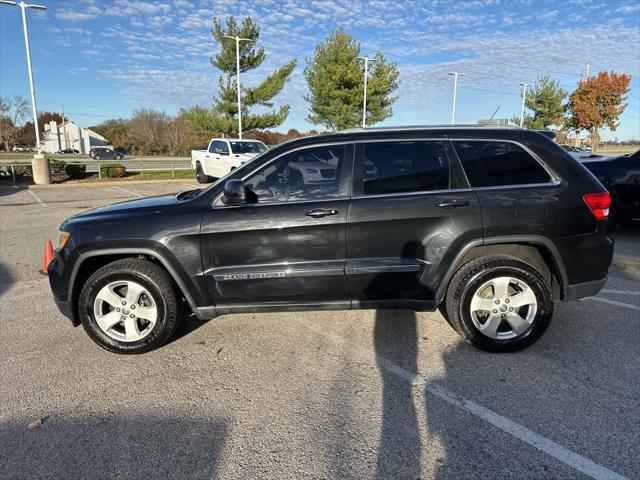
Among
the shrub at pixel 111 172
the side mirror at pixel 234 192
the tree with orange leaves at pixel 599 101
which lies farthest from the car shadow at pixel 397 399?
the tree with orange leaves at pixel 599 101

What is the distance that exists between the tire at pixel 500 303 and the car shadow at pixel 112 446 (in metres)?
2.09

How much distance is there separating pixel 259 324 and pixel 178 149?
217 feet

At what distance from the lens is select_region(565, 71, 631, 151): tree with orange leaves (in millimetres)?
33938

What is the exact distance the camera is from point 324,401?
297 centimetres

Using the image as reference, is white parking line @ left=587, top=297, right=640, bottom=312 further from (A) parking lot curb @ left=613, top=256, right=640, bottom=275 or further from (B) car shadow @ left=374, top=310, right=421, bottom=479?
(B) car shadow @ left=374, top=310, right=421, bottom=479

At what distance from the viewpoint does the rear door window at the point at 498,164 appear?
357 centimetres

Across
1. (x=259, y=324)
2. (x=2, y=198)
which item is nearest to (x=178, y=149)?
(x=2, y=198)

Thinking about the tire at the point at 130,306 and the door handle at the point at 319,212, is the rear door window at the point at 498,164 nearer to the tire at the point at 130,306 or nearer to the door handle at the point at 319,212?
the door handle at the point at 319,212

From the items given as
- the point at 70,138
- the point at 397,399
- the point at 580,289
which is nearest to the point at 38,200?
the point at 397,399

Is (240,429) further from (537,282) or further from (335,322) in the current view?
(537,282)

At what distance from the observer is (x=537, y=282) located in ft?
11.5

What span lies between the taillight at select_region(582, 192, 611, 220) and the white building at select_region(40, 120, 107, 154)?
9832 centimetres

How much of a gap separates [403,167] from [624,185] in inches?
228

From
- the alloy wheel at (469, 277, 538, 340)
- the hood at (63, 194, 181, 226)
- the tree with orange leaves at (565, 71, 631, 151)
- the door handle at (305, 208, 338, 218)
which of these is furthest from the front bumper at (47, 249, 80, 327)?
the tree with orange leaves at (565, 71, 631, 151)
